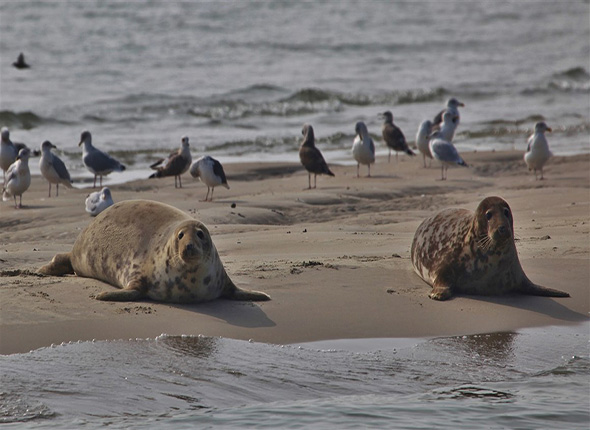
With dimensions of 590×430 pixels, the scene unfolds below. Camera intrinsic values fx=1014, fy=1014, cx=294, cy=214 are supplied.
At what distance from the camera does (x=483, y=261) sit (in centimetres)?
720

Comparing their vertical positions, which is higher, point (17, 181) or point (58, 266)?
point (17, 181)

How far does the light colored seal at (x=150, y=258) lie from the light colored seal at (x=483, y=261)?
4.37 feet

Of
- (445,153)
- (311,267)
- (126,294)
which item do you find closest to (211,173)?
(445,153)

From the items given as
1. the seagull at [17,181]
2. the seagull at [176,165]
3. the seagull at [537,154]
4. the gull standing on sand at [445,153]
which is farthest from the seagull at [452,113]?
the seagull at [17,181]

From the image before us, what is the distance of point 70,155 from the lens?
711 inches

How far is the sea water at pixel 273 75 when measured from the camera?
69.6 feet

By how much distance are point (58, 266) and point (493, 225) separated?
3258 mm

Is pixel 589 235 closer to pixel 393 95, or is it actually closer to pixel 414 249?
pixel 414 249

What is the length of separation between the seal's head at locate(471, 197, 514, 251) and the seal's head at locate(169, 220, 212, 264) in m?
1.95

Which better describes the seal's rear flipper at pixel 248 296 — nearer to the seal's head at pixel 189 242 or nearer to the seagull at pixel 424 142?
the seal's head at pixel 189 242

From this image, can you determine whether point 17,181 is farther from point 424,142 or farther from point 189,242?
point 424,142

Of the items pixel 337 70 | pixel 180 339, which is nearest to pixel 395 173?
pixel 180 339

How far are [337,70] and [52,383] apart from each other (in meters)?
27.8

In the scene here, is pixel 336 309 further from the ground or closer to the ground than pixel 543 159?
closer to the ground
